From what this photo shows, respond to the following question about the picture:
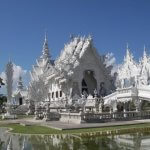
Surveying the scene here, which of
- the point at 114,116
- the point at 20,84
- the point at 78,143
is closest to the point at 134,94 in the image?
the point at 114,116

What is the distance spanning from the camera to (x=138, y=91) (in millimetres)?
36344

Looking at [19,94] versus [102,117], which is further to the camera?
[19,94]

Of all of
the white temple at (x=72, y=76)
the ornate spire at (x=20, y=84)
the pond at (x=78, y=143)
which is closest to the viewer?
the pond at (x=78, y=143)

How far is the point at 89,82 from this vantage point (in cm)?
6197

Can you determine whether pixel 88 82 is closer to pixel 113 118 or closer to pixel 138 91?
pixel 138 91

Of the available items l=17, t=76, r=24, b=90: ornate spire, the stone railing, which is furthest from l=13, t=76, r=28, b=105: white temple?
the stone railing

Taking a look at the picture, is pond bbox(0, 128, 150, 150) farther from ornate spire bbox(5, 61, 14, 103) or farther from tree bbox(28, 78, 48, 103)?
tree bbox(28, 78, 48, 103)

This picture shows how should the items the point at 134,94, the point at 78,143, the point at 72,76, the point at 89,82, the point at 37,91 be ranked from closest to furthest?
the point at 78,143, the point at 134,94, the point at 72,76, the point at 37,91, the point at 89,82

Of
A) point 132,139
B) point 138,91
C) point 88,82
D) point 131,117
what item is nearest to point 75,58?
point 88,82

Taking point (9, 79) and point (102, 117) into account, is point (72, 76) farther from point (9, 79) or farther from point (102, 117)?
point (102, 117)

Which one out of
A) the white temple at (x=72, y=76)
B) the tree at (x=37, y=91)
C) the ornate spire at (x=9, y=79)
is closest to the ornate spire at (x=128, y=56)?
the white temple at (x=72, y=76)

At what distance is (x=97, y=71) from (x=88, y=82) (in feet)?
11.5

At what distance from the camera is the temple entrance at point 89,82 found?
199 feet

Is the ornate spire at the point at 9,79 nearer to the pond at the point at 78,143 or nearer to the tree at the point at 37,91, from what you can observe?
the tree at the point at 37,91
